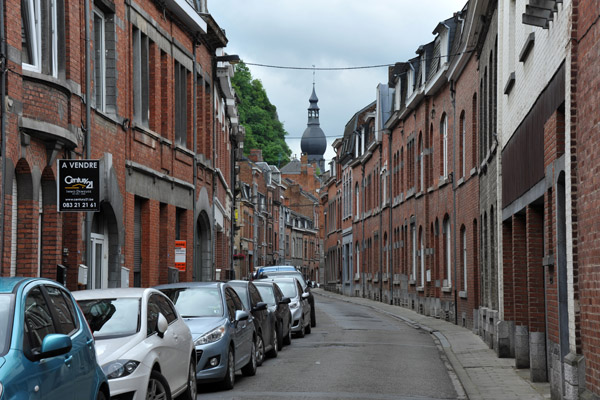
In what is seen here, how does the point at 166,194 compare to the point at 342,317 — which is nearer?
the point at 166,194

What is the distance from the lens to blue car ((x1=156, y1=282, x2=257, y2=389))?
13.4 meters

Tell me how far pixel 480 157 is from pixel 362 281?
32.5 m

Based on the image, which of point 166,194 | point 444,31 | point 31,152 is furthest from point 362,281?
point 31,152

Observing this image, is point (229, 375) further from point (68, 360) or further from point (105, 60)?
point (105, 60)

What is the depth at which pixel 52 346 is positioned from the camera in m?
6.62

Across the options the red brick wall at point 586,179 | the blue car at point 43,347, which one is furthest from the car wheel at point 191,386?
the red brick wall at point 586,179

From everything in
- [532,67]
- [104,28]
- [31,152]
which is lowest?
[31,152]

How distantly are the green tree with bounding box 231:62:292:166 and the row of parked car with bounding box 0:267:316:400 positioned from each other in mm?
63461

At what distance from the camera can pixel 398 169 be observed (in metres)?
42.8

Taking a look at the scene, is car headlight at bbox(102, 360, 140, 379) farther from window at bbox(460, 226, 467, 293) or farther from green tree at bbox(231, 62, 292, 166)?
green tree at bbox(231, 62, 292, 166)

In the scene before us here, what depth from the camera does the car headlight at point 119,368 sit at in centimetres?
926

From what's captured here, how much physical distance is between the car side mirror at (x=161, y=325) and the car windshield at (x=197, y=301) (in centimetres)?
392

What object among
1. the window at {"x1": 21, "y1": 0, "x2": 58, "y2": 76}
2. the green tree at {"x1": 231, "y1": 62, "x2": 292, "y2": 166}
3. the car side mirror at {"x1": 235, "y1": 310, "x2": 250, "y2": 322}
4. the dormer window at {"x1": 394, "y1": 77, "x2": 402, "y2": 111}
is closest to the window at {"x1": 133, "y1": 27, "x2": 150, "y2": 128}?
the window at {"x1": 21, "y1": 0, "x2": 58, "y2": 76}

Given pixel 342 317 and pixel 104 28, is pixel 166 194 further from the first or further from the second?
pixel 342 317
